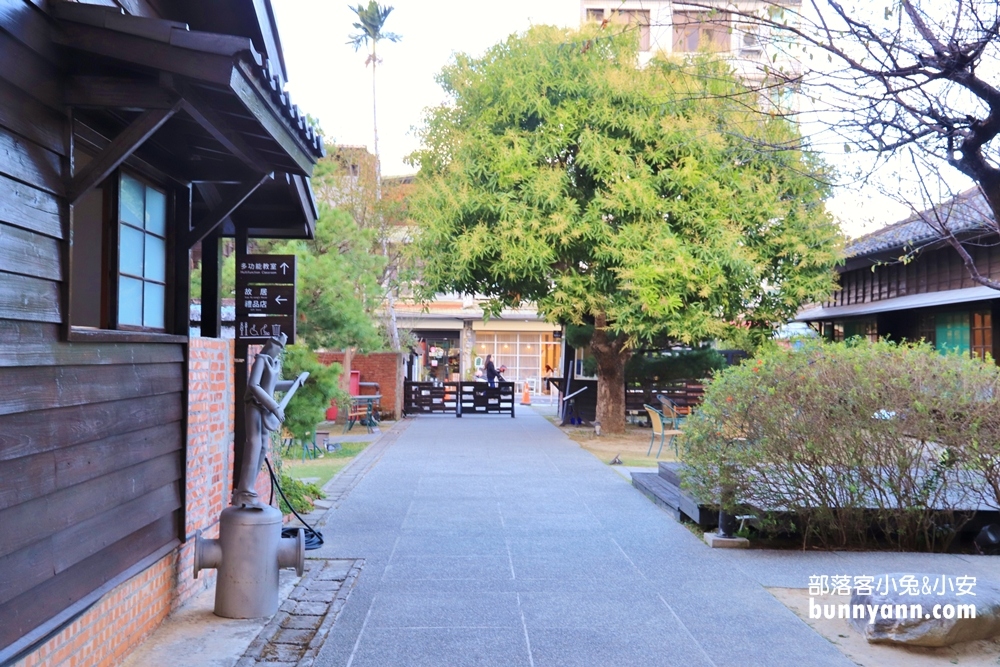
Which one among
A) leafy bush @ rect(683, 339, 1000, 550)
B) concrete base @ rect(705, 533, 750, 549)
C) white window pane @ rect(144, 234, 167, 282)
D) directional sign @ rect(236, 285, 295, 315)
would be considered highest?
white window pane @ rect(144, 234, 167, 282)

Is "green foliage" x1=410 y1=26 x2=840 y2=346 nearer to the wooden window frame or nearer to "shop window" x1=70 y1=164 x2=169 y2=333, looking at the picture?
"shop window" x1=70 y1=164 x2=169 y2=333

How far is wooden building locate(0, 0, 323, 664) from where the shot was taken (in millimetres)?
3844

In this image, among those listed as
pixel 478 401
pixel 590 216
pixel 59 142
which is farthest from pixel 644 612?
pixel 478 401

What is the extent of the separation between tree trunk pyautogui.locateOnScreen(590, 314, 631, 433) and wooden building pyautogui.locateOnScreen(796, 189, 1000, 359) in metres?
4.94

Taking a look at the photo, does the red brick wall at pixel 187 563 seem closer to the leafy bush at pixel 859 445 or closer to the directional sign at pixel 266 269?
the directional sign at pixel 266 269

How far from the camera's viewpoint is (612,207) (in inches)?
664

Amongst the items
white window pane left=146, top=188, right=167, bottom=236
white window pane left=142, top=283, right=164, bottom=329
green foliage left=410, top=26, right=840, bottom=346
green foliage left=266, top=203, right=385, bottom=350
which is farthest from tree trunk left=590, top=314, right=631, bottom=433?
white window pane left=142, top=283, right=164, bottom=329

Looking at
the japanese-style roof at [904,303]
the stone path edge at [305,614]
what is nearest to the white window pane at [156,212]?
the stone path edge at [305,614]

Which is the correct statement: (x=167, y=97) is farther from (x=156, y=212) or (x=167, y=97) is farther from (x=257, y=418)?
(x=257, y=418)

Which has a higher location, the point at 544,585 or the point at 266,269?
the point at 266,269

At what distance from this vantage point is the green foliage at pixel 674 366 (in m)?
23.6

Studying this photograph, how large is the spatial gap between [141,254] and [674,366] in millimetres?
19005

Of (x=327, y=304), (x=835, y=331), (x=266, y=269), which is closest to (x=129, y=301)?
(x=266, y=269)

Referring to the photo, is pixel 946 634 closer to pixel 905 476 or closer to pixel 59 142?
pixel 905 476
